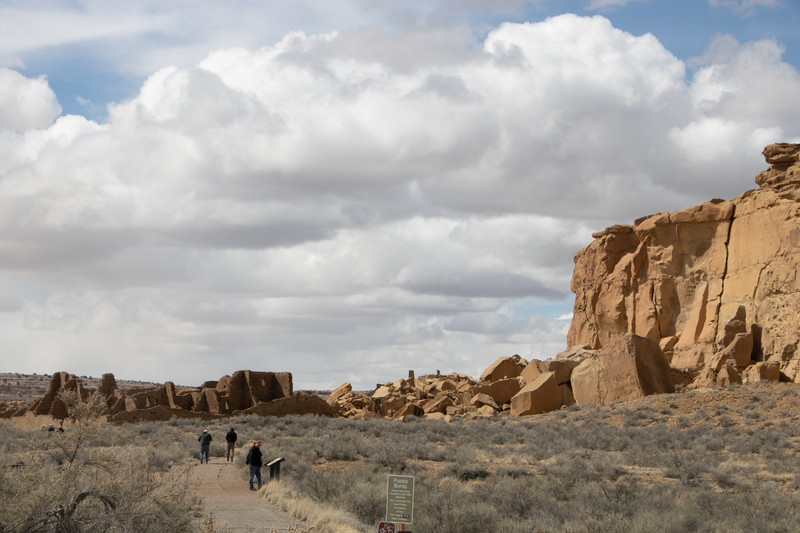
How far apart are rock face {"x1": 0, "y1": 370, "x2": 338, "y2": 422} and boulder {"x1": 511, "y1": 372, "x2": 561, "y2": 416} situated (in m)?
11.0

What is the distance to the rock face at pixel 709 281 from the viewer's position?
36.9 m

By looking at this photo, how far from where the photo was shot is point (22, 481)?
731 cm

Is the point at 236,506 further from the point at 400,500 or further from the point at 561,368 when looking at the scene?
the point at 561,368

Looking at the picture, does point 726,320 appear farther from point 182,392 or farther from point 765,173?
point 182,392

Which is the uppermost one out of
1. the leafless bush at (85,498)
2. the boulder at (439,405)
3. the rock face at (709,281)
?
the rock face at (709,281)

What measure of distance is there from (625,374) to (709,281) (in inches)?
637

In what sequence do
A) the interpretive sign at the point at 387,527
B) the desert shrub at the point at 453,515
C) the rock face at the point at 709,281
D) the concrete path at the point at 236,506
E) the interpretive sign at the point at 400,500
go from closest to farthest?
the interpretive sign at the point at 387,527, the interpretive sign at the point at 400,500, the concrete path at the point at 236,506, the desert shrub at the point at 453,515, the rock face at the point at 709,281

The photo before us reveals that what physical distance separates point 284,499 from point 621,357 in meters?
23.3

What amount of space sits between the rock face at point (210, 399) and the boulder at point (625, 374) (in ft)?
47.6

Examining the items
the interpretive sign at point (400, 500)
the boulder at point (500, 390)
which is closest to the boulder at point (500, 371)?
the boulder at point (500, 390)

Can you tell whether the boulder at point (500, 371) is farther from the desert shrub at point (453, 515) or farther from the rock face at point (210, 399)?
the desert shrub at point (453, 515)

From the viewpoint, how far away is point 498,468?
720 inches

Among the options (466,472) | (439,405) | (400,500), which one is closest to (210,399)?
(439,405)

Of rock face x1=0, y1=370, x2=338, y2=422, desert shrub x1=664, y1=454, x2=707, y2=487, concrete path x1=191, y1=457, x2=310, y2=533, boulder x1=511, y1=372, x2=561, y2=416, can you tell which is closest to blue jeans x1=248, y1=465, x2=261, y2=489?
concrete path x1=191, y1=457, x2=310, y2=533
